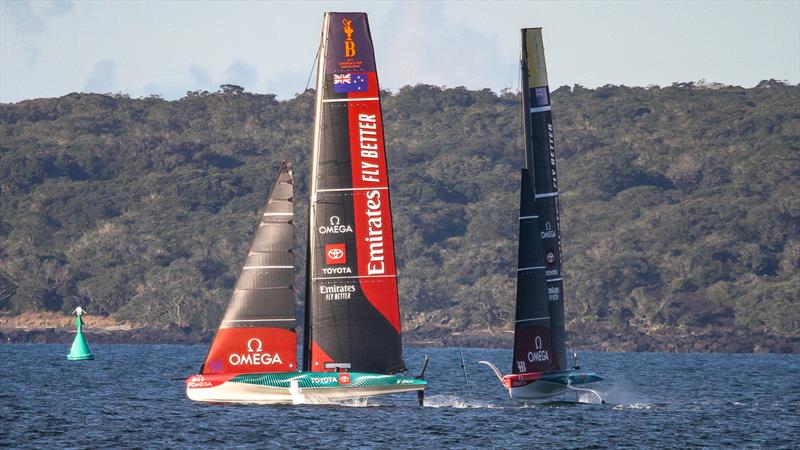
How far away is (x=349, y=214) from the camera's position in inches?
1526

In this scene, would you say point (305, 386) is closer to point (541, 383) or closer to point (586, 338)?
point (541, 383)

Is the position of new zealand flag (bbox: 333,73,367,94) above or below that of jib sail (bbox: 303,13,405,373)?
above

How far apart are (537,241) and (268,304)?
902 cm

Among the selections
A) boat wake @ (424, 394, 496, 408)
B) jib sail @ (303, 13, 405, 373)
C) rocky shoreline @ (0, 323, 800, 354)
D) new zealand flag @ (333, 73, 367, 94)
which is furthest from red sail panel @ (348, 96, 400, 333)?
rocky shoreline @ (0, 323, 800, 354)

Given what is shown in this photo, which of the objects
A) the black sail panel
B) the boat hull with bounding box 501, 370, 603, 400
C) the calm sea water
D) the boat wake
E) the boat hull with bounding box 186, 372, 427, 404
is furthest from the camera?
the boat wake

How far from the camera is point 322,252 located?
38.9 metres

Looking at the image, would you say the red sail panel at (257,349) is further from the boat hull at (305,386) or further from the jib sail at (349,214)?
the jib sail at (349,214)

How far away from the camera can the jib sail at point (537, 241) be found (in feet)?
143

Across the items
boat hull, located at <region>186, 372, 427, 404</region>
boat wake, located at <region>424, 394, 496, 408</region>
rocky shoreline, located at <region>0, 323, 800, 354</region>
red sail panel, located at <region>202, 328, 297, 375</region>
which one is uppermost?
red sail panel, located at <region>202, 328, 297, 375</region>

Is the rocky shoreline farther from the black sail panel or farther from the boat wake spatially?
the black sail panel

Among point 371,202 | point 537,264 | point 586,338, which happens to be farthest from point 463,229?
point 371,202

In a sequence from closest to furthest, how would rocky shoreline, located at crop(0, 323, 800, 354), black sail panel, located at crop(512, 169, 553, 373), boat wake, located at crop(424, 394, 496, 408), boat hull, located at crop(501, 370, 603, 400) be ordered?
boat hull, located at crop(501, 370, 603, 400) → black sail panel, located at crop(512, 169, 553, 373) → boat wake, located at crop(424, 394, 496, 408) → rocky shoreline, located at crop(0, 323, 800, 354)

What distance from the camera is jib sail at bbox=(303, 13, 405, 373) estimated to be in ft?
127

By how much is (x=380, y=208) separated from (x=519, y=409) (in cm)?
934
